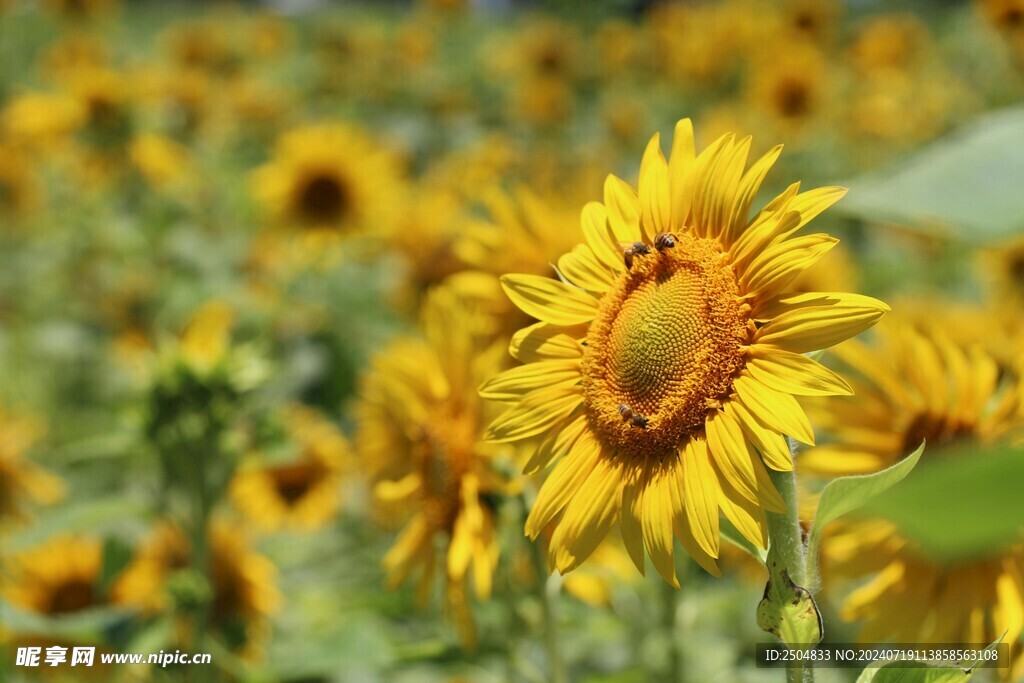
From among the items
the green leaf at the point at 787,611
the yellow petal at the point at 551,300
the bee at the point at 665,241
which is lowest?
the green leaf at the point at 787,611

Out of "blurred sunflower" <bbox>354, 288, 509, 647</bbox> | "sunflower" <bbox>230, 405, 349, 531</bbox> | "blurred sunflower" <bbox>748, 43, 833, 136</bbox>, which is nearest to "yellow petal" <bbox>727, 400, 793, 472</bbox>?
"blurred sunflower" <bbox>354, 288, 509, 647</bbox>

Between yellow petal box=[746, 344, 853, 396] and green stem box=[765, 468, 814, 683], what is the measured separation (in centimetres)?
8

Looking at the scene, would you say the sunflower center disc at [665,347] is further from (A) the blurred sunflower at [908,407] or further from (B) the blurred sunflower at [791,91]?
(B) the blurred sunflower at [791,91]

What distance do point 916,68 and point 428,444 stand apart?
4959 millimetres

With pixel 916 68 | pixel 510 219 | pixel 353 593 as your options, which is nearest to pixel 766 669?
A: pixel 510 219

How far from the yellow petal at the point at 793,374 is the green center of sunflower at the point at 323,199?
3320 mm

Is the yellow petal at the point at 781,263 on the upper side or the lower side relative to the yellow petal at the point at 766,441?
upper

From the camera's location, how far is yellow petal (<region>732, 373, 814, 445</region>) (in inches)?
34.9

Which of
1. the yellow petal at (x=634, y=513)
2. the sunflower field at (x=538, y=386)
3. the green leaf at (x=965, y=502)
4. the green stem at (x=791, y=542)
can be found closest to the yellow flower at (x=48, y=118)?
the sunflower field at (x=538, y=386)

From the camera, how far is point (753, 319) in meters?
1.01

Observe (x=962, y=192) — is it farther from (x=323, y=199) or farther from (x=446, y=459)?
(x=323, y=199)

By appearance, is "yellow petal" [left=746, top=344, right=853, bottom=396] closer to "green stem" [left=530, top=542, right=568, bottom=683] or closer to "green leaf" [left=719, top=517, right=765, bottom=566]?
"green leaf" [left=719, top=517, right=765, bottom=566]

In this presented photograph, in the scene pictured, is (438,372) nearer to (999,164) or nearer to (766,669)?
(766,669)

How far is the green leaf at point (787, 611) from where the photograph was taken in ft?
2.91
